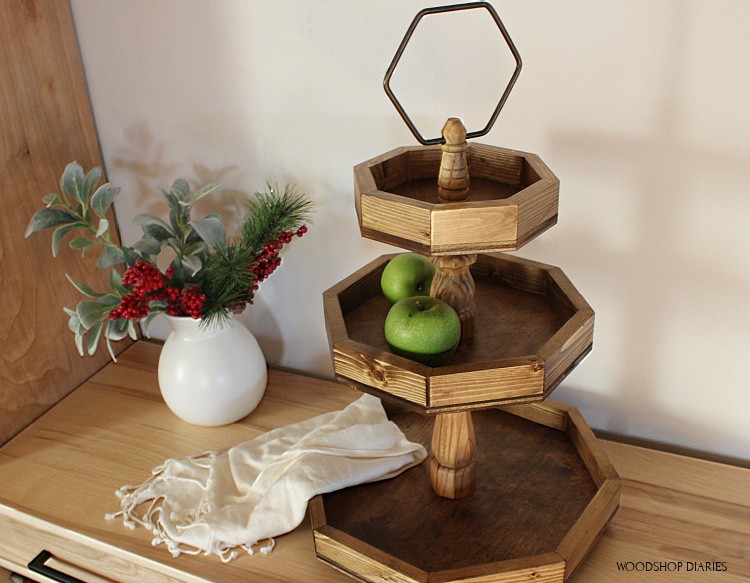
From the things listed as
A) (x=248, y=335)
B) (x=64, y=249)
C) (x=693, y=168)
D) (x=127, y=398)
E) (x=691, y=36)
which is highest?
(x=691, y=36)

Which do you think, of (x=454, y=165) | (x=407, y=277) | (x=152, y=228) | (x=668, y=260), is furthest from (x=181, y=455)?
(x=668, y=260)

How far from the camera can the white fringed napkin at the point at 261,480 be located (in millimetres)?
968

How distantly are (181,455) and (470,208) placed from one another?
65 cm

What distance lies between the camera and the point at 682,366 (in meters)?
1.08

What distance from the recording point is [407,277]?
0.92 meters

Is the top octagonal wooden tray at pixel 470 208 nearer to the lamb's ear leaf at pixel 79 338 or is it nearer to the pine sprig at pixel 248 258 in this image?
the pine sprig at pixel 248 258

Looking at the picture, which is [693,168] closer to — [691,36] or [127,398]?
[691,36]

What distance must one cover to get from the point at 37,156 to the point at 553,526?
930mm

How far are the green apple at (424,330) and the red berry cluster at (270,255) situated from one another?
31cm

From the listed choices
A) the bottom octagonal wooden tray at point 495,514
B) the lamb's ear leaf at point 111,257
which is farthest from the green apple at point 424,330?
the lamb's ear leaf at point 111,257

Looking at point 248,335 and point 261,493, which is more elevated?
point 248,335

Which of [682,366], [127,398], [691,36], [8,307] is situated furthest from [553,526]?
[8,307]

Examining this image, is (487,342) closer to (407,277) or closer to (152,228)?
(407,277)

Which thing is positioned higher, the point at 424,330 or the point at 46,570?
the point at 424,330
